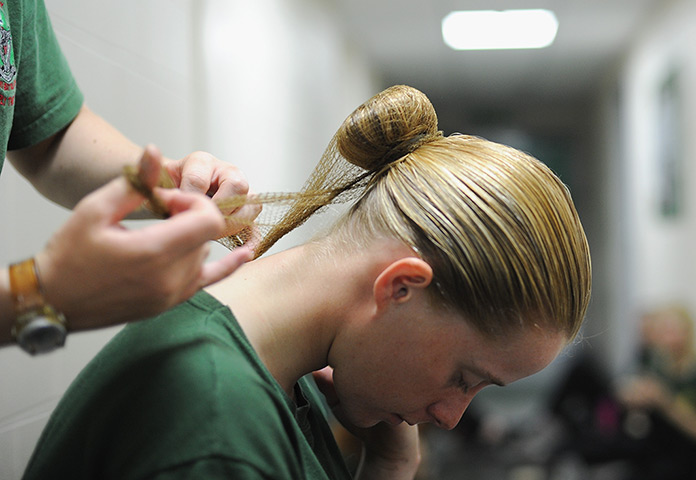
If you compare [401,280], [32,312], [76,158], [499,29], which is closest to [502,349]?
[401,280]

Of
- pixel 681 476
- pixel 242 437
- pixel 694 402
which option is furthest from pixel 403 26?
pixel 242 437

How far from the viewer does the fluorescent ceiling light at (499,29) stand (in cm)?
400

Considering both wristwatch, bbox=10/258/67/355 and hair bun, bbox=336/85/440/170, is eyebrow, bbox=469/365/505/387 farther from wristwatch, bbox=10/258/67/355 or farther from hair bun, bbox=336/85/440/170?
wristwatch, bbox=10/258/67/355

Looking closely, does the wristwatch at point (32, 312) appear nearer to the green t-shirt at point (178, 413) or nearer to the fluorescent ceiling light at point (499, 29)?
the green t-shirt at point (178, 413)

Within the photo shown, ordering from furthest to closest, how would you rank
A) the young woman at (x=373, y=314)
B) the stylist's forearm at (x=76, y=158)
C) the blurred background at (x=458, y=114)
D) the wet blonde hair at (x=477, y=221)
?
the blurred background at (x=458, y=114) < the stylist's forearm at (x=76, y=158) < the wet blonde hair at (x=477, y=221) < the young woman at (x=373, y=314)

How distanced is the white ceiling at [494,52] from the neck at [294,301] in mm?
3282

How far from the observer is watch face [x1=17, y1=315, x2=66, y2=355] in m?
0.44

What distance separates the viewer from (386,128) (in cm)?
75

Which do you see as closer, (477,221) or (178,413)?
(178,413)

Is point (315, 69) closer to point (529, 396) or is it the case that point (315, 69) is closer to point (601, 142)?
point (601, 142)

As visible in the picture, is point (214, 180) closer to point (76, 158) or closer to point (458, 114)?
point (76, 158)

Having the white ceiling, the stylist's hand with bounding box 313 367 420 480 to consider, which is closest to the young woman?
the stylist's hand with bounding box 313 367 420 480

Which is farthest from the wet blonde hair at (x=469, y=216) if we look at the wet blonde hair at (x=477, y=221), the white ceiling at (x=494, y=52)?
the white ceiling at (x=494, y=52)

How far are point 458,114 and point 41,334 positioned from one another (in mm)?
6207
